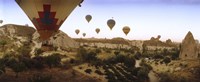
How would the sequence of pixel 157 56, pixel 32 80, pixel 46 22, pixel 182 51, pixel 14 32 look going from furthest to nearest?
pixel 14 32
pixel 157 56
pixel 182 51
pixel 32 80
pixel 46 22

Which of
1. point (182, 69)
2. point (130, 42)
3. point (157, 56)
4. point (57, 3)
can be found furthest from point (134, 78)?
point (130, 42)

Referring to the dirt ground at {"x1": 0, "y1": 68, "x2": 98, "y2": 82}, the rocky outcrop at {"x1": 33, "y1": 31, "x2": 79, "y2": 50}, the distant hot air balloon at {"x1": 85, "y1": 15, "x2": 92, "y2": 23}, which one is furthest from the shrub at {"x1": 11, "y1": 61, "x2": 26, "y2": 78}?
the rocky outcrop at {"x1": 33, "y1": 31, "x2": 79, "y2": 50}

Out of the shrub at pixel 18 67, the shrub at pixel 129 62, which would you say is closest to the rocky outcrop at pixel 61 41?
the shrub at pixel 129 62

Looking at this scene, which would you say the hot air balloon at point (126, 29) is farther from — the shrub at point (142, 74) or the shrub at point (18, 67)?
the shrub at point (18, 67)

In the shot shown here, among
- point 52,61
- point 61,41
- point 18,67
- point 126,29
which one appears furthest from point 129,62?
point 61,41

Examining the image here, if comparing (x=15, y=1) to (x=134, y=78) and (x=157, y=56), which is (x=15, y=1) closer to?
(x=134, y=78)

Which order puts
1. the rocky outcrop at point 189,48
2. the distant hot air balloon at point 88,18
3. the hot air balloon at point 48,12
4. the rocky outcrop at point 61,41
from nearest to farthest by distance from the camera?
the hot air balloon at point 48,12 < the rocky outcrop at point 189,48 < the distant hot air balloon at point 88,18 < the rocky outcrop at point 61,41

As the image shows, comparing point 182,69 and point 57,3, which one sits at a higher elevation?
point 57,3

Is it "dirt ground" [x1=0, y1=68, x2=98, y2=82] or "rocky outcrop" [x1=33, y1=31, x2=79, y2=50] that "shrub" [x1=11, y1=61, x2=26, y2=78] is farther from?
"rocky outcrop" [x1=33, y1=31, x2=79, y2=50]
